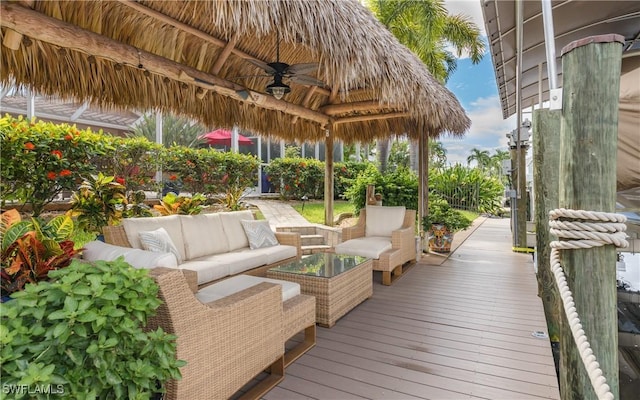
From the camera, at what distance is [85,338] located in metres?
1.33

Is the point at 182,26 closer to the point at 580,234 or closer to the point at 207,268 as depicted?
the point at 207,268

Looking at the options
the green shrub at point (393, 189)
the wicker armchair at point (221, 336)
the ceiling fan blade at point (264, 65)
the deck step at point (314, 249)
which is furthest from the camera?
the green shrub at point (393, 189)

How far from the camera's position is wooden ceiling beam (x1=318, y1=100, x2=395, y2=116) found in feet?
20.4

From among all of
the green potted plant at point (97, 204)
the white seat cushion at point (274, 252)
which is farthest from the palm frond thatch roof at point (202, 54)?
the white seat cushion at point (274, 252)

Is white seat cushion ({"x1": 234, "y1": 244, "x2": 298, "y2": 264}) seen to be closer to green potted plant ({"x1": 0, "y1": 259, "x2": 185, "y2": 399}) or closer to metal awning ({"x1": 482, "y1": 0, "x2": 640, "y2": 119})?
green potted plant ({"x1": 0, "y1": 259, "x2": 185, "y2": 399})

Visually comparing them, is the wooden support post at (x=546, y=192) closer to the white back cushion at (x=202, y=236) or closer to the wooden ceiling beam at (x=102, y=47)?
the white back cushion at (x=202, y=236)

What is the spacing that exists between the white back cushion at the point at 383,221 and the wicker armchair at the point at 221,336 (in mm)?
3352

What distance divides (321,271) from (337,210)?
8019 mm

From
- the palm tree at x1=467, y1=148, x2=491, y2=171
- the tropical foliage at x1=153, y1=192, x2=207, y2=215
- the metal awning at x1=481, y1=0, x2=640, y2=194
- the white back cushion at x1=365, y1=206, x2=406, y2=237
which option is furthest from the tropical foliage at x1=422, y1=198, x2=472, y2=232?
the palm tree at x1=467, y1=148, x2=491, y2=171

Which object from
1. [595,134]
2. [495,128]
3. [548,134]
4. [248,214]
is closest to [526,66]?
[548,134]

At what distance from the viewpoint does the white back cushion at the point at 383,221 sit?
5516 mm

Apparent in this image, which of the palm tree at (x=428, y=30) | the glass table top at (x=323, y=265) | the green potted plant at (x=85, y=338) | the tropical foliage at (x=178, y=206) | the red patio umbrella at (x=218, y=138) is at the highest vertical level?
the palm tree at (x=428, y=30)

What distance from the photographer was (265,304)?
2.26 meters

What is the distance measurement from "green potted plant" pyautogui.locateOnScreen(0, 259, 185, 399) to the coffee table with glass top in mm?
1761
